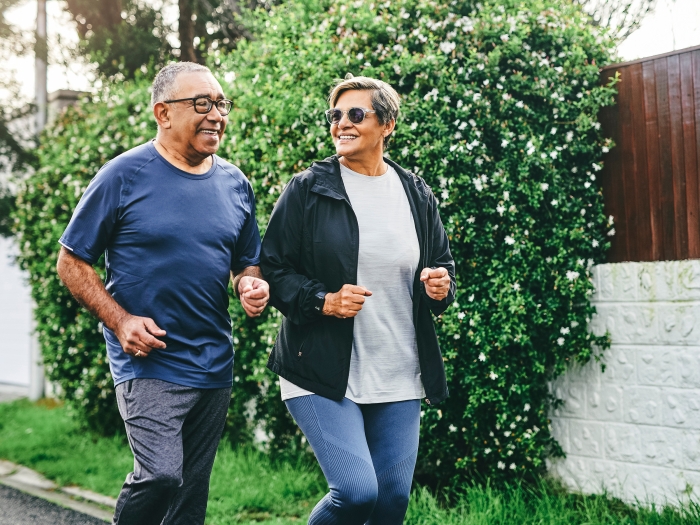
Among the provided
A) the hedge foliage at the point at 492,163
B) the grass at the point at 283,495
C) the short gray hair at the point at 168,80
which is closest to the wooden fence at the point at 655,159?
the hedge foliage at the point at 492,163

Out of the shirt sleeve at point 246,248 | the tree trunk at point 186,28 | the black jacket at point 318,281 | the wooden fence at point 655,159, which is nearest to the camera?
the black jacket at point 318,281

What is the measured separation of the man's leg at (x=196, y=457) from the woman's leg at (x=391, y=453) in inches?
24.5

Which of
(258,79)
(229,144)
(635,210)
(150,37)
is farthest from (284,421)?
(150,37)

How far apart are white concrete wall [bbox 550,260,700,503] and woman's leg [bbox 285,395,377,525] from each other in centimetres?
245

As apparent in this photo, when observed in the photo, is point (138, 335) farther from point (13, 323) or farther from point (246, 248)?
point (13, 323)

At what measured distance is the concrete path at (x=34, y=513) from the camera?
519cm

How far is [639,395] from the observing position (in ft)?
15.8

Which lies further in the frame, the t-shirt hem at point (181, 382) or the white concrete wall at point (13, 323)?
the white concrete wall at point (13, 323)

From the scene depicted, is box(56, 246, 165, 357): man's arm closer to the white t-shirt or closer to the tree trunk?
the white t-shirt

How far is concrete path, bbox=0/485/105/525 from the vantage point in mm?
5188

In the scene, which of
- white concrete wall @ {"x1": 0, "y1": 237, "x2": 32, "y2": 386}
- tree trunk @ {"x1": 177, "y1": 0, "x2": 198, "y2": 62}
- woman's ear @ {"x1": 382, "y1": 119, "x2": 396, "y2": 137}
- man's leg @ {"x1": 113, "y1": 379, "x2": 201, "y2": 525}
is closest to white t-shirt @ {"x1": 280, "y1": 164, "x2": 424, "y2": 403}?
woman's ear @ {"x1": 382, "y1": 119, "x2": 396, "y2": 137}

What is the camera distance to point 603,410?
4977mm

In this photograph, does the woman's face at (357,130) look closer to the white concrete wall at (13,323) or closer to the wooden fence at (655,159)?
the wooden fence at (655,159)

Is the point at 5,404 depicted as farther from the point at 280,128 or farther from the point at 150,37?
the point at 280,128
